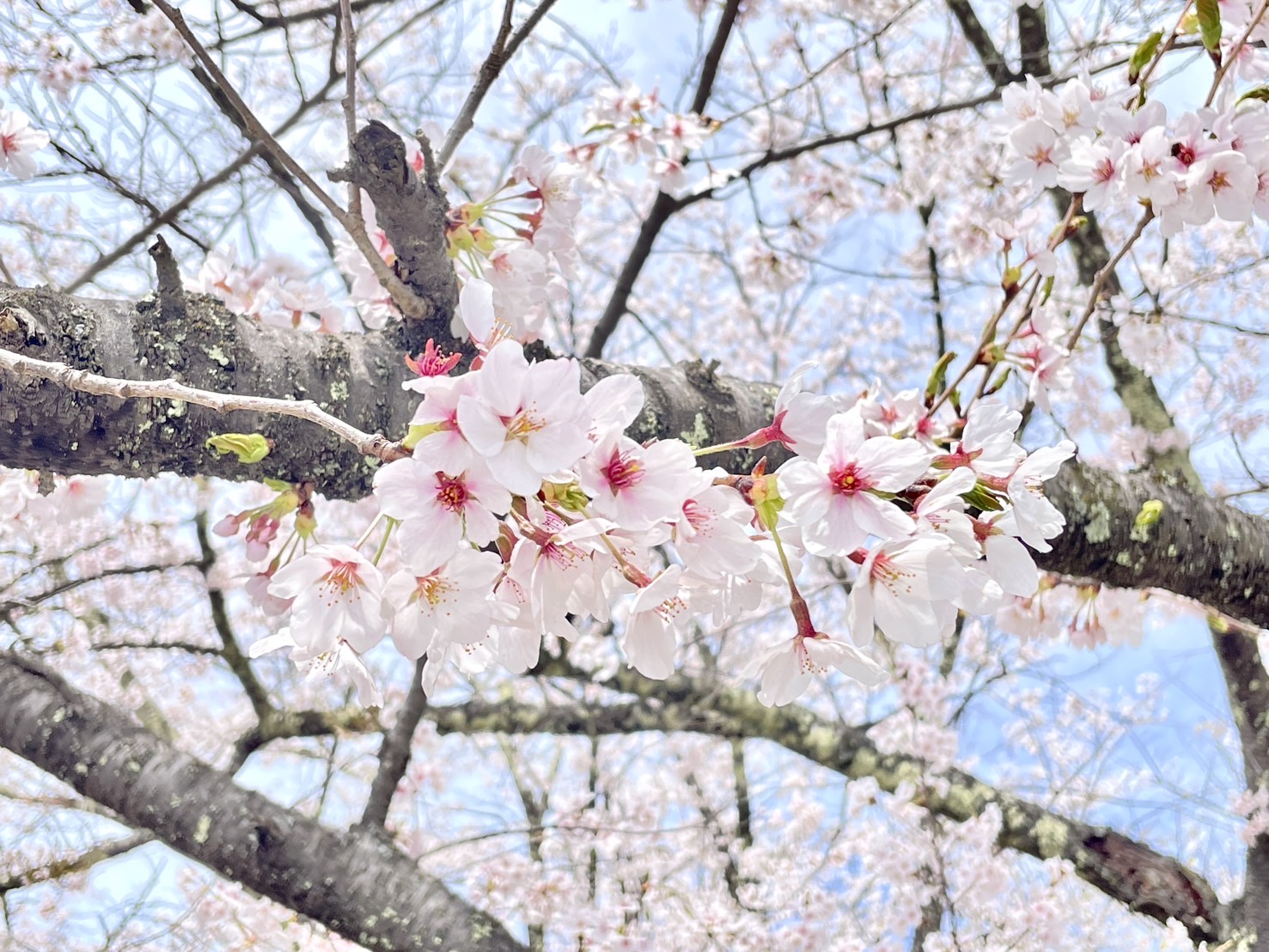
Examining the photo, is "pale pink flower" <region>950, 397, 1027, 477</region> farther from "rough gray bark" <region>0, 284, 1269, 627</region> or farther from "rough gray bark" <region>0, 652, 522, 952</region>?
"rough gray bark" <region>0, 652, 522, 952</region>

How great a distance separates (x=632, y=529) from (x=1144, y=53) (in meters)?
1.45

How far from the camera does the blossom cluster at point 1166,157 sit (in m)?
1.28

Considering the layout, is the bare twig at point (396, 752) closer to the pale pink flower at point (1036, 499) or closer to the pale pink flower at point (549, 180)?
the pale pink flower at point (549, 180)

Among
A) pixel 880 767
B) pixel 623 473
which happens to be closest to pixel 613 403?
pixel 623 473

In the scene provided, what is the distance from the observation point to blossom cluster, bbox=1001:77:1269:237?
4.19 ft

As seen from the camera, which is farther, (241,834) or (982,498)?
(241,834)

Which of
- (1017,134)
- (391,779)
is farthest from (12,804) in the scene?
(1017,134)

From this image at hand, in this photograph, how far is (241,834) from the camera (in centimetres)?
173

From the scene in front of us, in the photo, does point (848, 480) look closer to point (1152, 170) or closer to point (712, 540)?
point (712, 540)

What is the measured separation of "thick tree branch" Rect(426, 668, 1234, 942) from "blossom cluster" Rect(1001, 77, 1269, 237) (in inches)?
83.7

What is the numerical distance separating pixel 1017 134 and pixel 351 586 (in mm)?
1602

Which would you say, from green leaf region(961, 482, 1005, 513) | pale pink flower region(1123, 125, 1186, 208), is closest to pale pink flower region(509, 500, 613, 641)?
green leaf region(961, 482, 1005, 513)

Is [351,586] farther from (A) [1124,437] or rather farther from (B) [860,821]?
(B) [860,821]

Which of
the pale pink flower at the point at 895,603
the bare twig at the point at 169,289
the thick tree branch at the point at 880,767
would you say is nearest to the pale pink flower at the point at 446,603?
the pale pink flower at the point at 895,603
